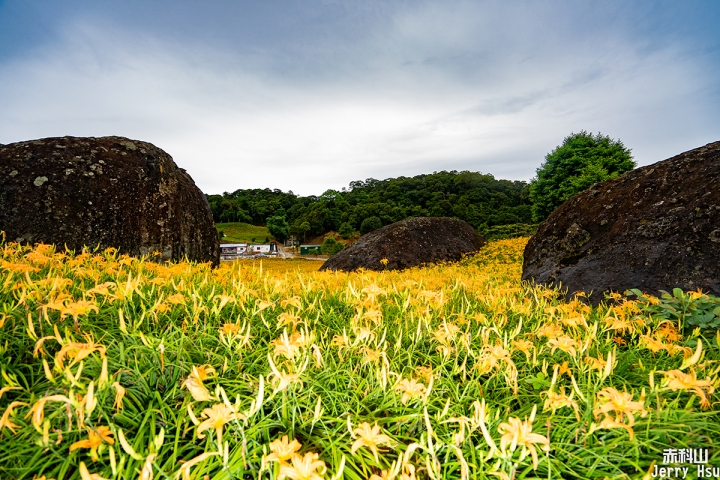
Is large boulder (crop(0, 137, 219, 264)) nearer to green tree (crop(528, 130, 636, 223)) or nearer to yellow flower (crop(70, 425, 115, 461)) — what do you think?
yellow flower (crop(70, 425, 115, 461))

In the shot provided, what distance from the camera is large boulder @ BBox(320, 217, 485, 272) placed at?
12.9 m

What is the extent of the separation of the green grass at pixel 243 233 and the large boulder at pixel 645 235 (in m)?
71.8

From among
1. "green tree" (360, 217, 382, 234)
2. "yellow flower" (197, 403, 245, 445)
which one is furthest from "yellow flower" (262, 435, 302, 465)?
"green tree" (360, 217, 382, 234)

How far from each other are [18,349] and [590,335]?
2.96m

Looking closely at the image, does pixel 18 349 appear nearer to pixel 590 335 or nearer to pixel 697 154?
pixel 590 335

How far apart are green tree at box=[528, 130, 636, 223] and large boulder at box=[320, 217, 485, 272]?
47.2 feet

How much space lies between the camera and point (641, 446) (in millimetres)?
1312

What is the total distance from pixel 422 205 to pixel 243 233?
51.0 m

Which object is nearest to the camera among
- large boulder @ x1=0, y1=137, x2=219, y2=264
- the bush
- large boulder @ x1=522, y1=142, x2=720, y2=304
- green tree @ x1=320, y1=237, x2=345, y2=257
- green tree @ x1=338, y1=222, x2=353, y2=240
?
large boulder @ x1=522, y1=142, x2=720, y2=304

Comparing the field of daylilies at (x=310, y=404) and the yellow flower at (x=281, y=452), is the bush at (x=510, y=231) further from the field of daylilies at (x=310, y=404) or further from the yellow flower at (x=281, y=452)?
the yellow flower at (x=281, y=452)

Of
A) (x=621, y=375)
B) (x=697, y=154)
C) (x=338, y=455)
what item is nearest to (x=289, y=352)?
(x=338, y=455)

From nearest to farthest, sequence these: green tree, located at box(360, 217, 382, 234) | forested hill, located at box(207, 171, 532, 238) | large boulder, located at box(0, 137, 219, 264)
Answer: large boulder, located at box(0, 137, 219, 264), forested hill, located at box(207, 171, 532, 238), green tree, located at box(360, 217, 382, 234)

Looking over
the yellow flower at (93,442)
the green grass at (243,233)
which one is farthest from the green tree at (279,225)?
the yellow flower at (93,442)

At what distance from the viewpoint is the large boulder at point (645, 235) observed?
12.7 ft
